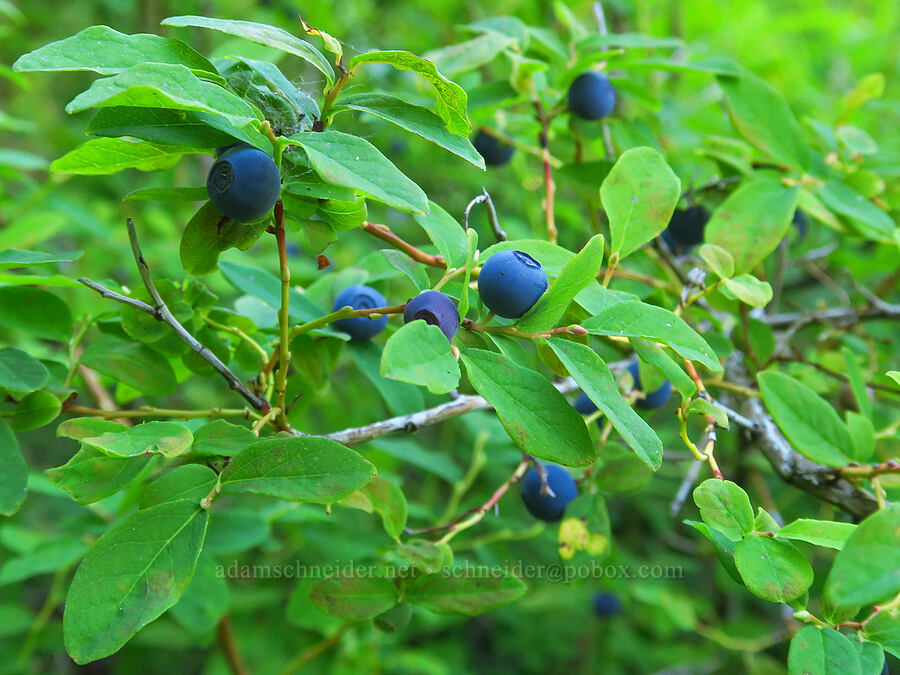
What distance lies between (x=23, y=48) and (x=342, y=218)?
3572mm

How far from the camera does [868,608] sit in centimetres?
86

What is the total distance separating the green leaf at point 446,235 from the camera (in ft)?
2.89

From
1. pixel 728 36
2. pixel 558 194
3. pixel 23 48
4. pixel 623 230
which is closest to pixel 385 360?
pixel 623 230

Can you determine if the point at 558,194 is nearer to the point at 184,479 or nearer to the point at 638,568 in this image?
the point at 638,568

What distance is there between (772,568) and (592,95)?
2.84ft

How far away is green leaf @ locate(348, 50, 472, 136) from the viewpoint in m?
0.75

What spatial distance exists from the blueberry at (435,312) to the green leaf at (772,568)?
38 centimetres

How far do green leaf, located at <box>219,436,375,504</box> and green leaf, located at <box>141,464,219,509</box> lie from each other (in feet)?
0.13

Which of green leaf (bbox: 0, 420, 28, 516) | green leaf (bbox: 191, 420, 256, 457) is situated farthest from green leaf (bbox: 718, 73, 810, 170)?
green leaf (bbox: 0, 420, 28, 516)

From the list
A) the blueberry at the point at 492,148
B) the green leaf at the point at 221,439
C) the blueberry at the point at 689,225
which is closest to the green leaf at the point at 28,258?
the green leaf at the point at 221,439

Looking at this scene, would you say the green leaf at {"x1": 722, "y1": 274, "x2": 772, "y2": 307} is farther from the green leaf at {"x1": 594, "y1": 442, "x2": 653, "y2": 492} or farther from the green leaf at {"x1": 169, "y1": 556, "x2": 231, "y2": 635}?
the green leaf at {"x1": 169, "y1": 556, "x2": 231, "y2": 635}

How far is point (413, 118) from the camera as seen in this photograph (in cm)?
81

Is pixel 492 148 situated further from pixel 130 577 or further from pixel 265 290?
pixel 130 577

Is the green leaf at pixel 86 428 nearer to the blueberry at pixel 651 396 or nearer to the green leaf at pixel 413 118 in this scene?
the green leaf at pixel 413 118
